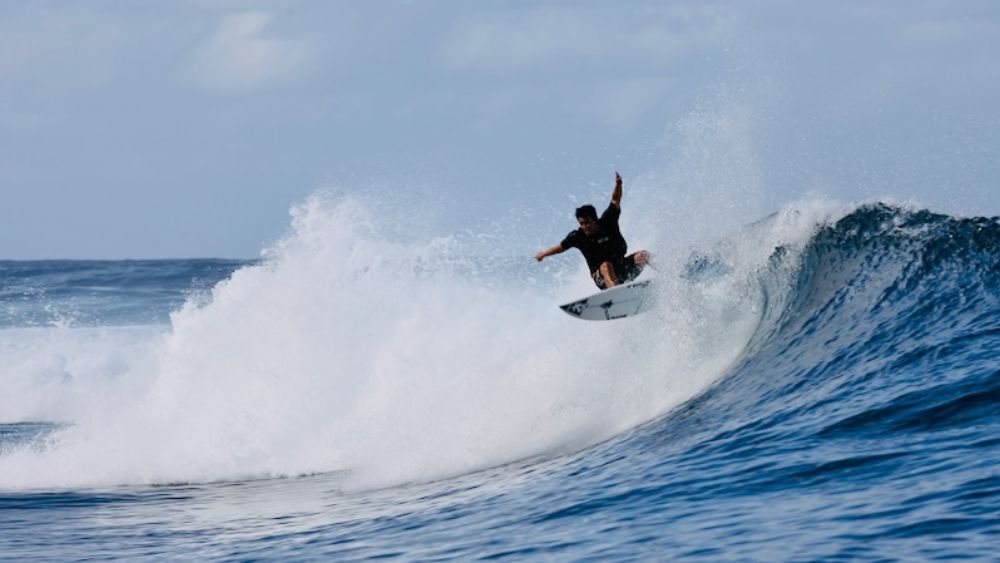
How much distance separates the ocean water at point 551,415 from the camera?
7.54 metres

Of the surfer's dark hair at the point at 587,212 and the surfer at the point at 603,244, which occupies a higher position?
the surfer's dark hair at the point at 587,212

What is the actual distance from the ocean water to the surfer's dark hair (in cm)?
111

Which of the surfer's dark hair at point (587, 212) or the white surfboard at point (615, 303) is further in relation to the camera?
the white surfboard at point (615, 303)

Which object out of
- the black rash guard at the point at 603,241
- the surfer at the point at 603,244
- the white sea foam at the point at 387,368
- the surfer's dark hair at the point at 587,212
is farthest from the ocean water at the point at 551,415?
the surfer's dark hair at the point at 587,212

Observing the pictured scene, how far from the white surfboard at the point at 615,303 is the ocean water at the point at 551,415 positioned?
0.15 m

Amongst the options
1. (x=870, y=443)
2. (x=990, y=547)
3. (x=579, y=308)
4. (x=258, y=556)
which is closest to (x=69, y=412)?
(x=579, y=308)

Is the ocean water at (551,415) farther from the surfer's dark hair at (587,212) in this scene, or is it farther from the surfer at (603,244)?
the surfer's dark hair at (587,212)

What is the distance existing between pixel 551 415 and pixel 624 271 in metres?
1.70

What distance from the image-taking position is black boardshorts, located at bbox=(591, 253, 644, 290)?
1241 cm

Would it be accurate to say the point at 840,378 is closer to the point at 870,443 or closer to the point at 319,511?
the point at 870,443

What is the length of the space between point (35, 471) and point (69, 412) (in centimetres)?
879

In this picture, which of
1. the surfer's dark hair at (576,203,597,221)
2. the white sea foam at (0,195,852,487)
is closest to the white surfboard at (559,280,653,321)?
the white sea foam at (0,195,852,487)

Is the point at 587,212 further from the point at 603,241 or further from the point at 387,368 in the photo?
the point at 387,368

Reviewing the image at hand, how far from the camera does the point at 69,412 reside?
22.5 meters
